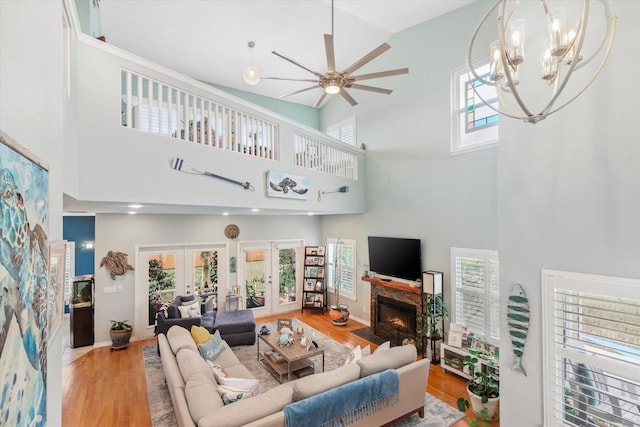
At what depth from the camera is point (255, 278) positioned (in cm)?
720

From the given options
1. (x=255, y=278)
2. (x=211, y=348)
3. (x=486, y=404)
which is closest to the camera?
(x=486, y=404)

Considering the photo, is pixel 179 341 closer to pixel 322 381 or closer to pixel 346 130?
pixel 322 381

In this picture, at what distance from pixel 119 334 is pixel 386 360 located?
4954mm

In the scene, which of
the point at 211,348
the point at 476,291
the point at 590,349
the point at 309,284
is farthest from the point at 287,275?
the point at 590,349

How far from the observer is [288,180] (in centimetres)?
449

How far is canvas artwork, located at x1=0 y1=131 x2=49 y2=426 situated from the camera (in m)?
0.79

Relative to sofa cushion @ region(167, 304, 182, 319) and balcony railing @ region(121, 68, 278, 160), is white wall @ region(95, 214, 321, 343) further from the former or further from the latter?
balcony railing @ region(121, 68, 278, 160)

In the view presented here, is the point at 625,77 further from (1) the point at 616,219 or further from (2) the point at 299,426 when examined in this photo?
(2) the point at 299,426

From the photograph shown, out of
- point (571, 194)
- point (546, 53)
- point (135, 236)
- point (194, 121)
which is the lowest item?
point (135, 236)

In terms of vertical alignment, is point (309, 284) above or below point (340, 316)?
above

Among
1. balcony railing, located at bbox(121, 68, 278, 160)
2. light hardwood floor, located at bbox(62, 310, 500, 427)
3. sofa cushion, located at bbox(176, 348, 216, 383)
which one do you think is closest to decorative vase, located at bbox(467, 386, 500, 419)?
light hardwood floor, located at bbox(62, 310, 500, 427)

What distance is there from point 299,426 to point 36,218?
2.55m

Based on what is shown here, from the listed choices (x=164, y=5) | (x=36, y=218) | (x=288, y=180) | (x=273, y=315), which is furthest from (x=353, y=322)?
(x=164, y=5)

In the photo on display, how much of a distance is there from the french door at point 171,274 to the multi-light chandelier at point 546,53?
6.11m
